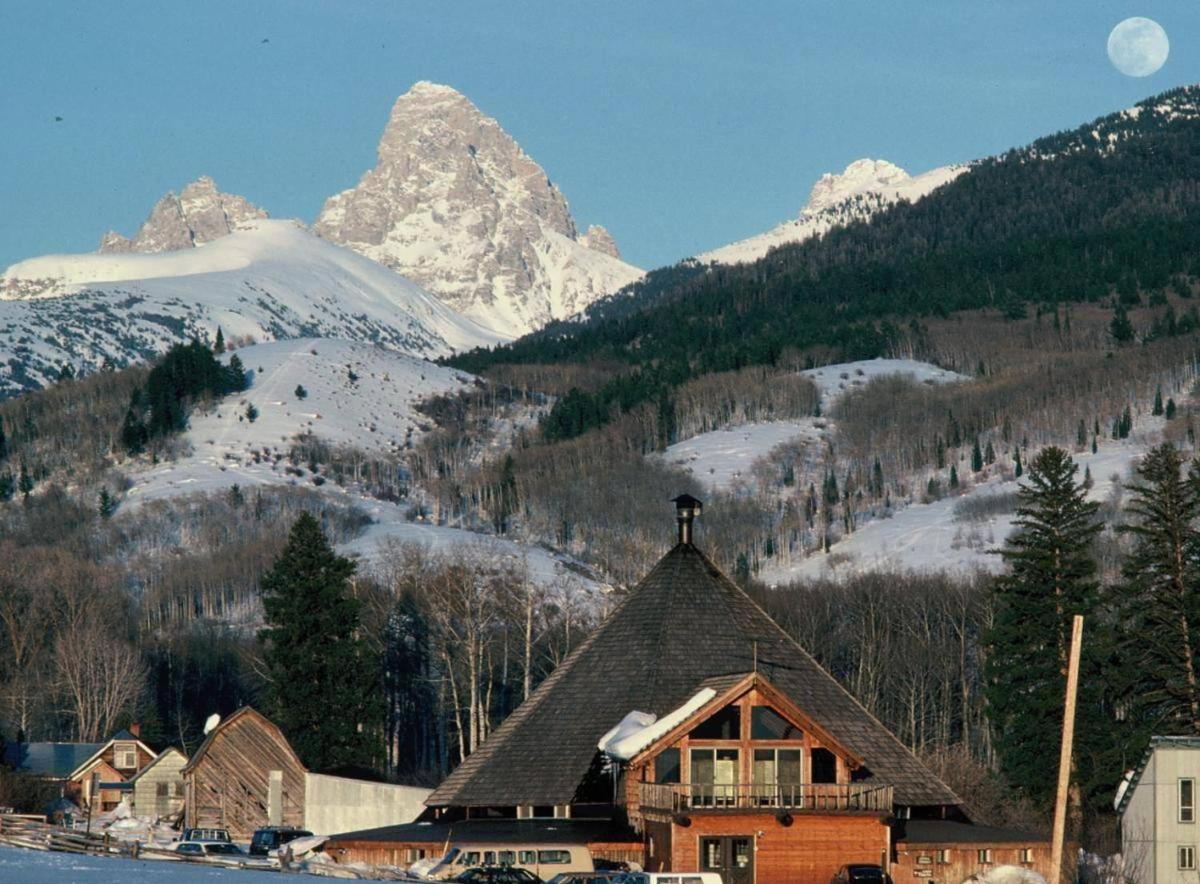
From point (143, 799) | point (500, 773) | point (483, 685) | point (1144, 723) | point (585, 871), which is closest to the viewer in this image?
point (585, 871)

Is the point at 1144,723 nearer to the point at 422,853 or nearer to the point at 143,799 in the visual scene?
the point at 422,853

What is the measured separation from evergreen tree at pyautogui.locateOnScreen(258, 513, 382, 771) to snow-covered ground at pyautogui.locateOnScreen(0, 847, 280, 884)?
44.7 meters

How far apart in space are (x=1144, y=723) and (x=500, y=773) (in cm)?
2932

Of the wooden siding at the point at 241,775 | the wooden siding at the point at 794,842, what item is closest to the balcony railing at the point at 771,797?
the wooden siding at the point at 794,842

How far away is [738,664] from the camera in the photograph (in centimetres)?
5788

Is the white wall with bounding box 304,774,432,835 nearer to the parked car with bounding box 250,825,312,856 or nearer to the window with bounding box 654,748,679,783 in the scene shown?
the parked car with bounding box 250,825,312,856

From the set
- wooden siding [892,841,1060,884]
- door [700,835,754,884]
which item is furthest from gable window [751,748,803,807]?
wooden siding [892,841,1060,884]

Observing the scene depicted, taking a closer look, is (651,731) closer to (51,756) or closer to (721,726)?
(721,726)

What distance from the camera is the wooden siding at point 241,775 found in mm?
92000

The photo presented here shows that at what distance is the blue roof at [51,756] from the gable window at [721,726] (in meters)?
67.2

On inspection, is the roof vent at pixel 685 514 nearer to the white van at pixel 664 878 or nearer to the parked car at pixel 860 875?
the parked car at pixel 860 875

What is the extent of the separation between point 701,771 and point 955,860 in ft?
22.8

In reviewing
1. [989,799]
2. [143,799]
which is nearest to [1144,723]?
[989,799]

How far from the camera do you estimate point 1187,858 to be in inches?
2488
